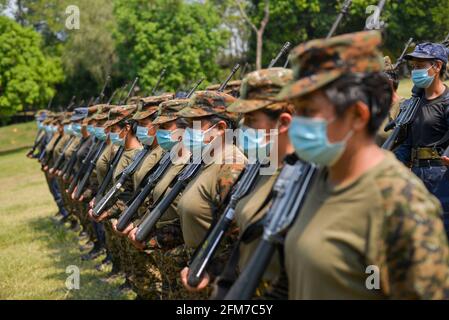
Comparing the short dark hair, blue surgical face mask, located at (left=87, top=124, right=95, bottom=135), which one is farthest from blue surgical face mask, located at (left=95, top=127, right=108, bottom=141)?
the short dark hair

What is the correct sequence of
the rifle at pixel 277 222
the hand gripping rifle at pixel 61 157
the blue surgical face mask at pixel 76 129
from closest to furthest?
the rifle at pixel 277 222
the blue surgical face mask at pixel 76 129
the hand gripping rifle at pixel 61 157

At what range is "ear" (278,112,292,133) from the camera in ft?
10.1

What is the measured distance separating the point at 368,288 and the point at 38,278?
7.22 meters

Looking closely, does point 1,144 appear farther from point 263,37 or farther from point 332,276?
point 332,276

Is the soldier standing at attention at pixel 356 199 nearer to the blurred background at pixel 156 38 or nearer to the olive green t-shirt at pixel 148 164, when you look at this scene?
the olive green t-shirt at pixel 148 164

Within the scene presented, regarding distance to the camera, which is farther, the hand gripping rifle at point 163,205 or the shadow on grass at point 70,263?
the shadow on grass at point 70,263

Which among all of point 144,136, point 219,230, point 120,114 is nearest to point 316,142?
point 219,230

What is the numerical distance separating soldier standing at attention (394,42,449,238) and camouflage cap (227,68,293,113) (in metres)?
2.52

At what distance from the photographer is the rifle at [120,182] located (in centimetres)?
628

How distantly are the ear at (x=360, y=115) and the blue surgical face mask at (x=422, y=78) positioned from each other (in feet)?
10.8

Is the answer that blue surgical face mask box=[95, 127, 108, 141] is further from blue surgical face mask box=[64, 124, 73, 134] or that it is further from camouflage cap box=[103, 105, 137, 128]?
blue surgical face mask box=[64, 124, 73, 134]

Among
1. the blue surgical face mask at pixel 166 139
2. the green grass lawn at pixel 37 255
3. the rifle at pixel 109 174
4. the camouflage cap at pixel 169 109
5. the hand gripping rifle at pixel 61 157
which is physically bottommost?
the green grass lawn at pixel 37 255

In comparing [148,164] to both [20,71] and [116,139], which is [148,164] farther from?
[20,71]

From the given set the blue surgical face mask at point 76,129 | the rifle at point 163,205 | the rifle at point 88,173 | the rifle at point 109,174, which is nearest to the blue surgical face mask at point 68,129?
the blue surgical face mask at point 76,129
